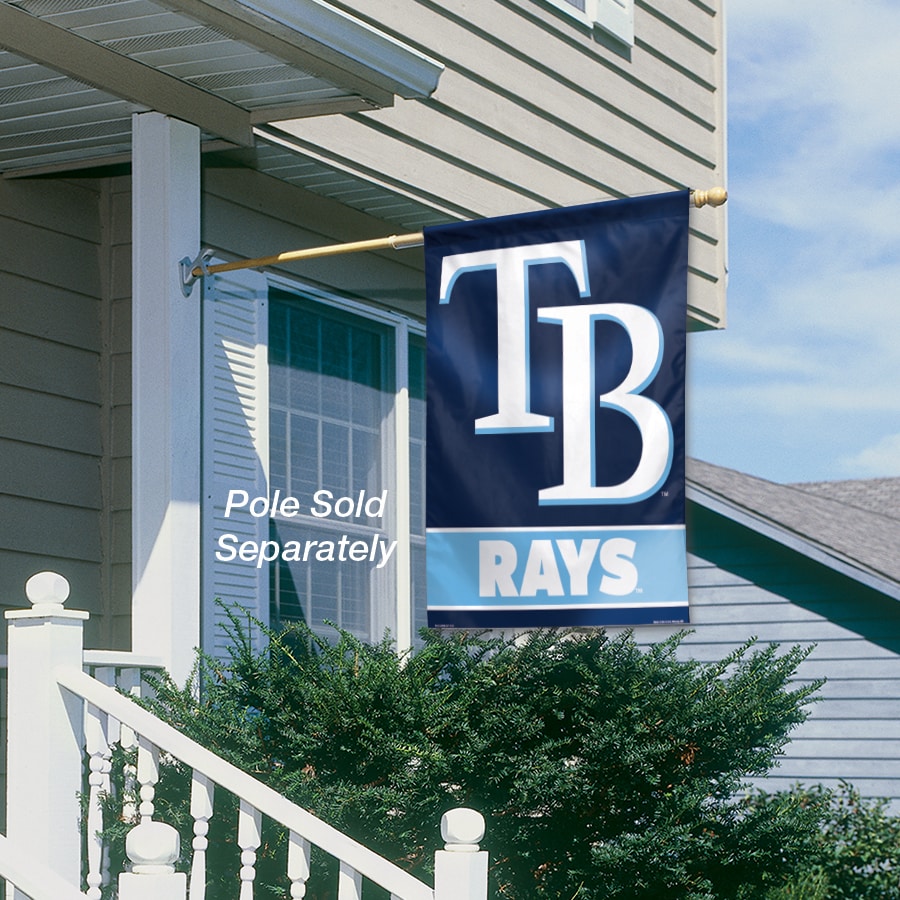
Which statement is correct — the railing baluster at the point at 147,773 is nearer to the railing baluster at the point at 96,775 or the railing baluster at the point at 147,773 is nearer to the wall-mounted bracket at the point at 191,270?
the railing baluster at the point at 96,775

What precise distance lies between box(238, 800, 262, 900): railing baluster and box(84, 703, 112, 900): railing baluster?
642mm

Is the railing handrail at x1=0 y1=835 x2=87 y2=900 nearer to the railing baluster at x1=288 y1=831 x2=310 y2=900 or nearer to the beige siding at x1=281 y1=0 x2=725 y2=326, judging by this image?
the railing baluster at x1=288 y1=831 x2=310 y2=900

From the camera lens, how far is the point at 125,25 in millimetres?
5809

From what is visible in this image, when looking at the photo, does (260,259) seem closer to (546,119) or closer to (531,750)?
(531,750)

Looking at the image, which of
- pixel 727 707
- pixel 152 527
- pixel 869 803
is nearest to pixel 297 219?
pixel 152 527

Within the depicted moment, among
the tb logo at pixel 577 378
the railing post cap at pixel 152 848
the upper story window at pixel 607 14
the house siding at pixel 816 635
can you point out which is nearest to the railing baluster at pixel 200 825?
the railing post cap at pixel 152 848

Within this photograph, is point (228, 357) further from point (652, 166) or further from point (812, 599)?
point (812, 599)

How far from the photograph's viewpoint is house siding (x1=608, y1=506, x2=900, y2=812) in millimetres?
14047

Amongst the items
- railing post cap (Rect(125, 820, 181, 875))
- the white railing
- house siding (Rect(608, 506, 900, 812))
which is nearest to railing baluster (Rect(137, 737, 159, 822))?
the white railing

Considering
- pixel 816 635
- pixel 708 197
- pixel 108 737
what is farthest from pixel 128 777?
pixel 816 635

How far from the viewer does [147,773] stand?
519 cm

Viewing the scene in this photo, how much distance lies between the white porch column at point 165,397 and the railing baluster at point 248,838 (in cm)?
144

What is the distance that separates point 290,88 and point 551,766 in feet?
9.32

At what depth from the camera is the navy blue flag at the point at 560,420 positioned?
570cm
